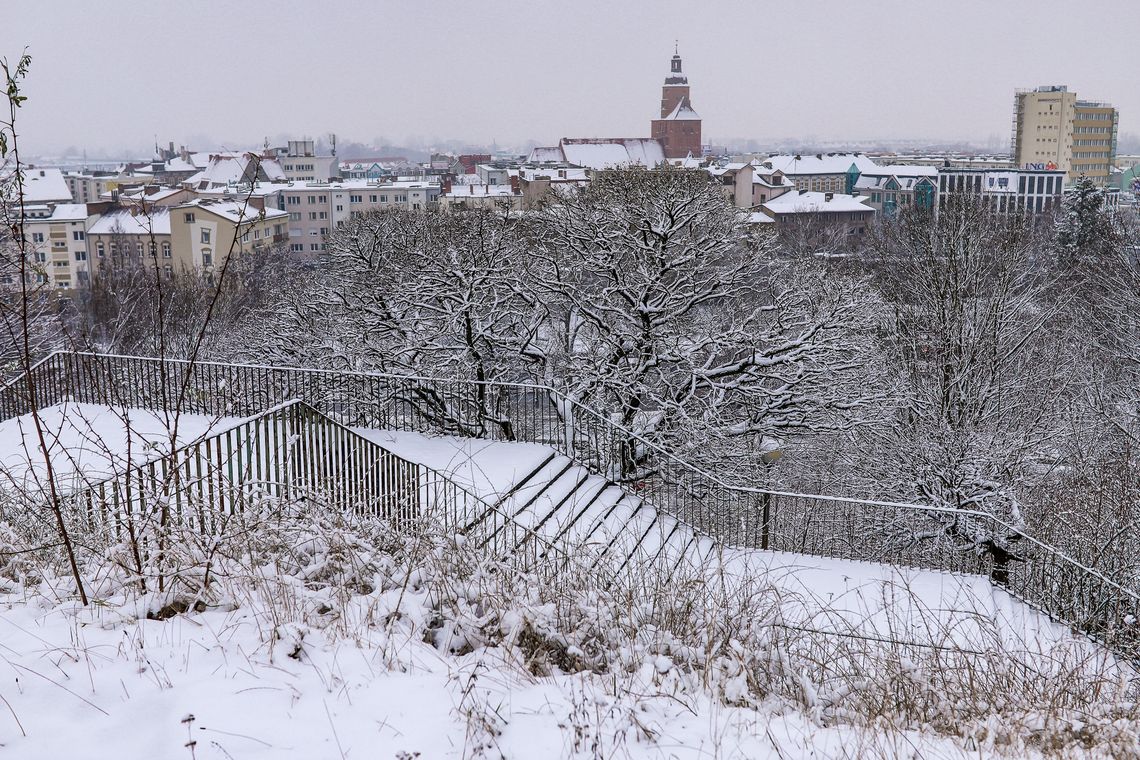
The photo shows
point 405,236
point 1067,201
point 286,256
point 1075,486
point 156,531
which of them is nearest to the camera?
point 156,531

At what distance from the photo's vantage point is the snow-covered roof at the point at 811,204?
7947cm

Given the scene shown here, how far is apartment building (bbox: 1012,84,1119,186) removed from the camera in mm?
145375

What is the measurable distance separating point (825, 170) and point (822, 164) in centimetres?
164

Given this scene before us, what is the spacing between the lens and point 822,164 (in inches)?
4897

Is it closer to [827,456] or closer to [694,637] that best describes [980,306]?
[827,456]

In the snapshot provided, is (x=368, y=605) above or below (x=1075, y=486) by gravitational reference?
above

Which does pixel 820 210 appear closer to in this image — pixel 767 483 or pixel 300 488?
pixel 767 483

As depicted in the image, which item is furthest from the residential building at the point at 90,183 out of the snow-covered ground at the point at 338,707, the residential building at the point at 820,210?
the snow-covered ground at the point at 338,707

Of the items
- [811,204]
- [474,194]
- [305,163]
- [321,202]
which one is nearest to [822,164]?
[811,204]

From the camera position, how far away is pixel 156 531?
6035 mm

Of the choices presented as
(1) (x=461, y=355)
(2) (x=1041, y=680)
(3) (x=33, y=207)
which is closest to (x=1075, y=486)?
(1) (x=461, y=355)

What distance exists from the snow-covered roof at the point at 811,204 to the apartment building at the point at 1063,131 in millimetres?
76298

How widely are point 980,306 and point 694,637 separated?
2042 centimetres

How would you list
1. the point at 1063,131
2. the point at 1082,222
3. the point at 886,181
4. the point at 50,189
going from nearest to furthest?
the point at 1082,222, the point at 50,189, the point at 886,181, the point at 1063,131
